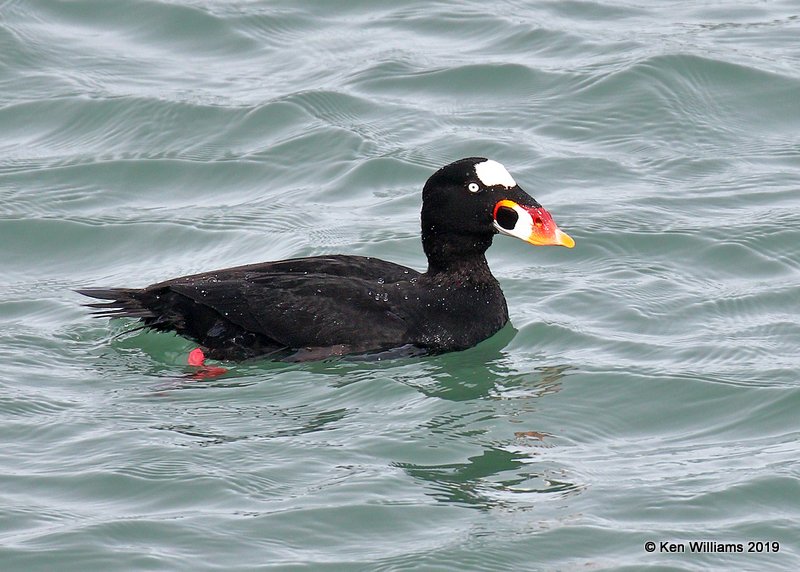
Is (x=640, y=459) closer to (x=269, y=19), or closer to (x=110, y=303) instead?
(x=110, y=303)

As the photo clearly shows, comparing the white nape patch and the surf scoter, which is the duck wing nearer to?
the surf scoter

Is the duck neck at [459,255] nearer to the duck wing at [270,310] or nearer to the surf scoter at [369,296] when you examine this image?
the surf scoter at [369,296]

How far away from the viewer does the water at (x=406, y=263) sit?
6.88 meters

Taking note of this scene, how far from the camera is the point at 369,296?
8.66m

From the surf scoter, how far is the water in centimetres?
17

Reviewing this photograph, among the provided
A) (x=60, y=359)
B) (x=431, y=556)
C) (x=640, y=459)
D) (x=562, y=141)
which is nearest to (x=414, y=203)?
(x=562, y=141)

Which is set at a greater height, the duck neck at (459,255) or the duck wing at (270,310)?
the duck neck at (459,255)

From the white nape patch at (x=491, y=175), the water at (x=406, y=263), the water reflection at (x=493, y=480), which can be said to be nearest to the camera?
the water at (x=406, y=263)

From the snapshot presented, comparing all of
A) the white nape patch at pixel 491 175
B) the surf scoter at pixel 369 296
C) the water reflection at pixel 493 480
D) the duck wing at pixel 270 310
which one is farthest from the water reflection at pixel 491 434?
the white nape patch at pixel 491 175

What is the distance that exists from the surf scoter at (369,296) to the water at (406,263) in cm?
17

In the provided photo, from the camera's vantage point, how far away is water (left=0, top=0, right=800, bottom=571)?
22.6 ft

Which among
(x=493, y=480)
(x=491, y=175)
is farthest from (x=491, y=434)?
(x=491, y=175)

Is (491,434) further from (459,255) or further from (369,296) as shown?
(459,255)

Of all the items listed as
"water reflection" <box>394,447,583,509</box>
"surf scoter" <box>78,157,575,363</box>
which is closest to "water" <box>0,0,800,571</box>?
"water reflection" <box>394,447,583,509</box>
